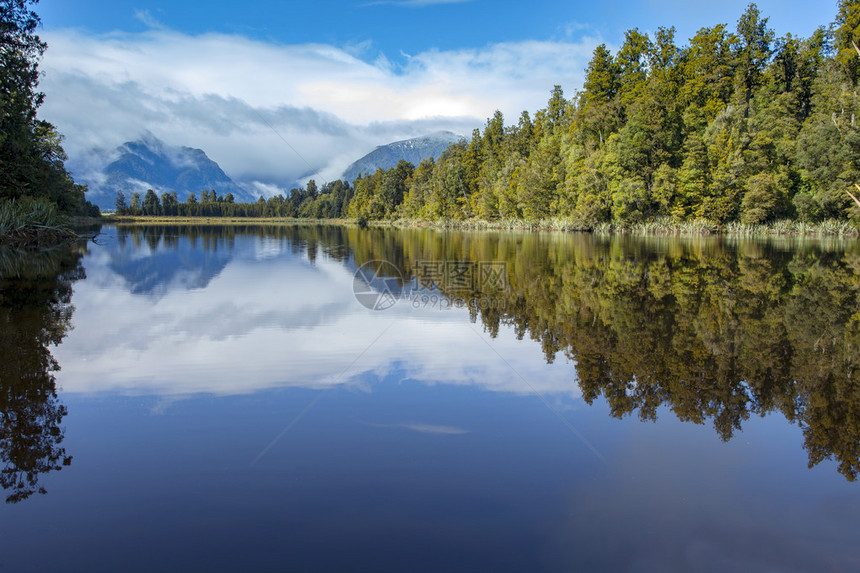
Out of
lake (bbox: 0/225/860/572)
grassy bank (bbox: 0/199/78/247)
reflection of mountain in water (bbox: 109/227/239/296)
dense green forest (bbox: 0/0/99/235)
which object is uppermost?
dense green forest (bbox: 0/0/99/235)

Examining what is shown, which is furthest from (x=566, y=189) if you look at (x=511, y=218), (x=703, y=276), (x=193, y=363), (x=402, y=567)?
(x=402, y=567)

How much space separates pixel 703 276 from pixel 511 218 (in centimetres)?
4871

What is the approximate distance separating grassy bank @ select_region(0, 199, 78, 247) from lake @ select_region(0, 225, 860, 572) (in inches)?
760

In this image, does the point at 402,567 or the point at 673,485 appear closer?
the point at 402,567

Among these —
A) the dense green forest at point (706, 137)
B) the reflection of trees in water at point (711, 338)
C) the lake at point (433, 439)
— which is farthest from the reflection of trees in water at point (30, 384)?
the dense green forest at point (706, 137)

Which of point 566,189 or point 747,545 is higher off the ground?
point 566,189

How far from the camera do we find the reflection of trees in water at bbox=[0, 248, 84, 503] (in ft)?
14.5

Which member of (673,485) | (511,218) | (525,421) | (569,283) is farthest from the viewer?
(511,218)

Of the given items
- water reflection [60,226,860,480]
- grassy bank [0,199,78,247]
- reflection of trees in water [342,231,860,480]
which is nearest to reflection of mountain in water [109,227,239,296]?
water reflection [60,226,860,480]

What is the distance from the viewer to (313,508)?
3793 mm

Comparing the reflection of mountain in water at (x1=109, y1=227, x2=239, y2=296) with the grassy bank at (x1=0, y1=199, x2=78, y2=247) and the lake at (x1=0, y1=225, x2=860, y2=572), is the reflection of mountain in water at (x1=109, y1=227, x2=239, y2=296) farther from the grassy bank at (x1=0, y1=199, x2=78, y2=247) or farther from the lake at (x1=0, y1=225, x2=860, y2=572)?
the grassy bank at (x1=0, y1=199, x2=78, y2=247)

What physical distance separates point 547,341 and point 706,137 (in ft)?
146

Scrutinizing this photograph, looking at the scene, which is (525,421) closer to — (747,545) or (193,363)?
(747,545)

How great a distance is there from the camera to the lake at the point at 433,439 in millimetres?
3445
